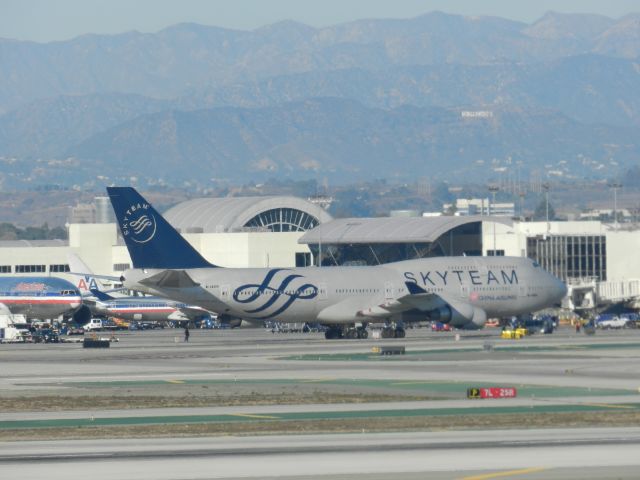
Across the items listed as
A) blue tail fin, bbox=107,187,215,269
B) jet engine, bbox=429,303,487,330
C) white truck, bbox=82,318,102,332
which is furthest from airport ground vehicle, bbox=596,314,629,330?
white truck, bbox=82,318,102,332

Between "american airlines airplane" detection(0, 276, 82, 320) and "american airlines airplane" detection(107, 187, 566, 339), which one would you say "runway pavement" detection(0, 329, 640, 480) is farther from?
"american airlines airplane" detection(0, 276, 82, 320)

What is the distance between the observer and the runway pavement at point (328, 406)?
31.9 m

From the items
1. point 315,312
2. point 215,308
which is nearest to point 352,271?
point 315,312

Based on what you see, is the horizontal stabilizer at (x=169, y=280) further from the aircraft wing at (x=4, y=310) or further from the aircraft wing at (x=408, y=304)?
the aircraft wing at (x=4, y=310)

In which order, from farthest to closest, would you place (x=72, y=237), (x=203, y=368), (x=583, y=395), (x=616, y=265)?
(x=72, y=237) < (x=616, y=265) < (x=203, y=368) < (x=583, y=395)

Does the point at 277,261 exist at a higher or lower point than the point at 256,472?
higher

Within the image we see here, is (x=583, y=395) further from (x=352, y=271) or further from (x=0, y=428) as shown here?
(x=352, y=271)

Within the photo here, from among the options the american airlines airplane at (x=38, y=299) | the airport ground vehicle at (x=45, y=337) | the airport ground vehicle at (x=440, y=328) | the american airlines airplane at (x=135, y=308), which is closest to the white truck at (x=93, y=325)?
the american airlines airplane at (x=135, y=308)

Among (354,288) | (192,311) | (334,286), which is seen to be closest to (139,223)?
(334,286)

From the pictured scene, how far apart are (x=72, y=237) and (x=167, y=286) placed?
97.6m

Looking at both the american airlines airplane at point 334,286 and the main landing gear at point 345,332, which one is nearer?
the american airlines airplane at point 334,286

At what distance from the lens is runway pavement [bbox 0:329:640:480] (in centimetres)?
3189

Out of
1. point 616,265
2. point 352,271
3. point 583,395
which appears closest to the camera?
point 583,395

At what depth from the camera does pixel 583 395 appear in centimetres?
4856
